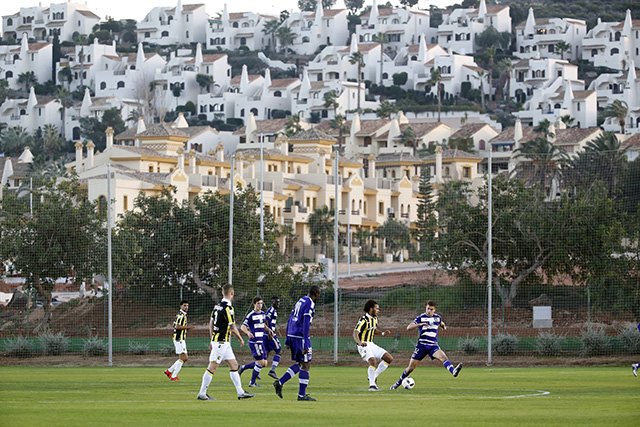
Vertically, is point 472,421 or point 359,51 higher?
point 359,51

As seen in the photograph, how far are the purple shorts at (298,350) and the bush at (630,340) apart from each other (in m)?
15.3

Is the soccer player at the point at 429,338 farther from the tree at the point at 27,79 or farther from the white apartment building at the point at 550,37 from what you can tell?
the tree at the point at 27,79

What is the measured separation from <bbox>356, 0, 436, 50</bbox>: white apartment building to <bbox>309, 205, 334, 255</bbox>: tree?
10886cm

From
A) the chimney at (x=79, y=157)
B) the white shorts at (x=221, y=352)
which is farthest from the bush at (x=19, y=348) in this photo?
the chimney at (x=79, y=157)

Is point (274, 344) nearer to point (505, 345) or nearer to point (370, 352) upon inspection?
point (370, 352)

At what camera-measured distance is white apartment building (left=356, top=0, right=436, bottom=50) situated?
190 meters

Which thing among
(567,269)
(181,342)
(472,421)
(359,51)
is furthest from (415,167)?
(472,421)

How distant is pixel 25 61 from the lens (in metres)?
180

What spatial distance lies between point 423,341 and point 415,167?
89.9 metres

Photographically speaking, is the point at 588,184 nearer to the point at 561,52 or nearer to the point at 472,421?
the point at 472,421

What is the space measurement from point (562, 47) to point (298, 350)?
16188 centimetres

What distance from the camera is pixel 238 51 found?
199 metres

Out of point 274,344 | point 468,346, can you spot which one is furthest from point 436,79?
point 274,344

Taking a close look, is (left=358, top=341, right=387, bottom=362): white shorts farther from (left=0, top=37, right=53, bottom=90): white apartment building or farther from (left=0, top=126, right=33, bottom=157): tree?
(left=0, top=37, right=53, bottom=90): white apartment building
